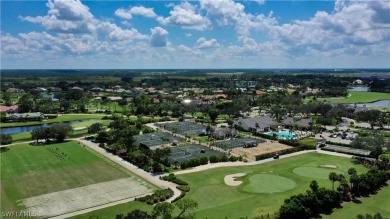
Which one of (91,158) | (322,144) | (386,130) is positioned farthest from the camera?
(386,130)

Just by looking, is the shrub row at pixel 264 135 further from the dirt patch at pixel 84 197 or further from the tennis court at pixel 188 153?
the dirt patch at pixel 84 197

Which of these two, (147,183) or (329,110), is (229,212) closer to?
(147,183)

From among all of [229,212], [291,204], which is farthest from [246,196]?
[291,204]

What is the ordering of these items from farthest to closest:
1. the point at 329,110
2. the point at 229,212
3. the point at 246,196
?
the point at 329,110
the point at 246,196
the point at 229,212

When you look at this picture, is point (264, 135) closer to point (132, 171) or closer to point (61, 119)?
point (132, 171)

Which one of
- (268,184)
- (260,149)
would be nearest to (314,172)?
(268,184)

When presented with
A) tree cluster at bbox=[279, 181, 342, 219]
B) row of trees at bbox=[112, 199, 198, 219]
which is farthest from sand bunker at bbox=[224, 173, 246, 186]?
row of trees at bbox=[112, 199, 198, 219]

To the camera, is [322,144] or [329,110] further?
[329,110]
